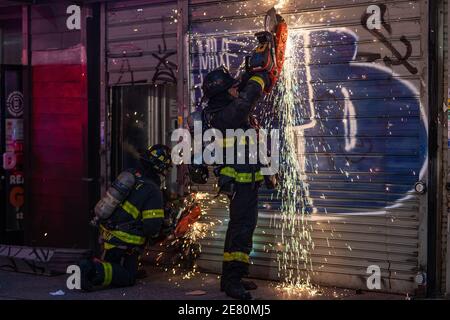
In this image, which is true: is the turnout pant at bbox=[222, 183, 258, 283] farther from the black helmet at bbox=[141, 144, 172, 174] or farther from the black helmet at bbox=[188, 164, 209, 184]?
the black helmet at bbox=[141, 144, 172, 174]

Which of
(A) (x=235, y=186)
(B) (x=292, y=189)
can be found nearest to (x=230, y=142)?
(A) (x=235, y=186)

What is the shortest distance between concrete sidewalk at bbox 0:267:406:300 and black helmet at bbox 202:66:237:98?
1990mm

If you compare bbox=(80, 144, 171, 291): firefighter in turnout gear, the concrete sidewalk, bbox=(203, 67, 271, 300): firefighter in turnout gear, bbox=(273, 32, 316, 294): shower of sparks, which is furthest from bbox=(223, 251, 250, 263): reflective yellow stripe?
bbox=(80, 144, 171, 291): firefighter in turnout gear

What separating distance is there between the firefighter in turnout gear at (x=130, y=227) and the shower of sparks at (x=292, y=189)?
1262mm

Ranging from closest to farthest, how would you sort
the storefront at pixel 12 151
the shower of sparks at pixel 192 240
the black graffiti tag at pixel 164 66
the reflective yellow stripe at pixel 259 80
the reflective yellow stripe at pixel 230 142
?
the reflective yellow stripe at pixel 259 80 < the reflective yellow stripe at pixel 230 142 < the shower of sparks at pixel 192 240 < the black graffiti tag at pixel 164 66 < the storefront at pixel 12 151

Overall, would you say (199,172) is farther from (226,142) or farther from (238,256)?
(238,256)

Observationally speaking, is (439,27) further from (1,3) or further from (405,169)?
(1,3)

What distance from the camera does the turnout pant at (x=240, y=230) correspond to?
6836 millimetres

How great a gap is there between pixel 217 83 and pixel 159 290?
2.19m

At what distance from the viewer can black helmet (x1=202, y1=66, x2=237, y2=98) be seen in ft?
22.4

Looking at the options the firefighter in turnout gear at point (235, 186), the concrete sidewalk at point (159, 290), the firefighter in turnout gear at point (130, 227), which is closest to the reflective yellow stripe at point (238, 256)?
the firefighter in turnout gear at point (235, 186)

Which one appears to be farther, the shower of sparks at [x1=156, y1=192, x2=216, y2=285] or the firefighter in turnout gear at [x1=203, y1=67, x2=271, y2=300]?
the shower of sparks at [x1=156, y1=192, x2=216, y2=285]

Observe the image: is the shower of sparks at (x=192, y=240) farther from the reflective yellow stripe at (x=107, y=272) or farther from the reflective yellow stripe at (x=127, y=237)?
the reflective yellow stripe at (x=107, y=272)

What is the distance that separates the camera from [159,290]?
23.9ft
